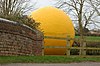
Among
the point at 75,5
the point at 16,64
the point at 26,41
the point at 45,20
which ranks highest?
the point at 75,5

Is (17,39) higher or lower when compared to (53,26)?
lower

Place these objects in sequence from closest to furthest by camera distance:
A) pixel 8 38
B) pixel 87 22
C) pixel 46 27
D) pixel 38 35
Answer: pixel 8 38, pixel 38 35, pixel 46 27, pixel 87 22

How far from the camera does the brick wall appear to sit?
1411cm

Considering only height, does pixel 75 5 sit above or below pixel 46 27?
above

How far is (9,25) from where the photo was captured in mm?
14375

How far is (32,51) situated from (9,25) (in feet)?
8.27

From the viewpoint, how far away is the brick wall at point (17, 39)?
14.1 metres

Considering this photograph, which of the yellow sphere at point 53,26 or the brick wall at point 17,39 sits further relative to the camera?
the yellow sphere at point 53,26

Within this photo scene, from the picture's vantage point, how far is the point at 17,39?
14867mm

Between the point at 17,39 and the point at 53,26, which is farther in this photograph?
the point at 53,26

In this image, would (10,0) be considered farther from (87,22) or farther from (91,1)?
(87,22)

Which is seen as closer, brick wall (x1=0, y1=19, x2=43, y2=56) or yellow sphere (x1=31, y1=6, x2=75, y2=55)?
brick wall (x1=0, y1=19, x2=43, y2=56)

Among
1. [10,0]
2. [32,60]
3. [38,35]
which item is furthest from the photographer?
[10,0]

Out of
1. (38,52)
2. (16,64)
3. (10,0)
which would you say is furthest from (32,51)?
(10,0)
